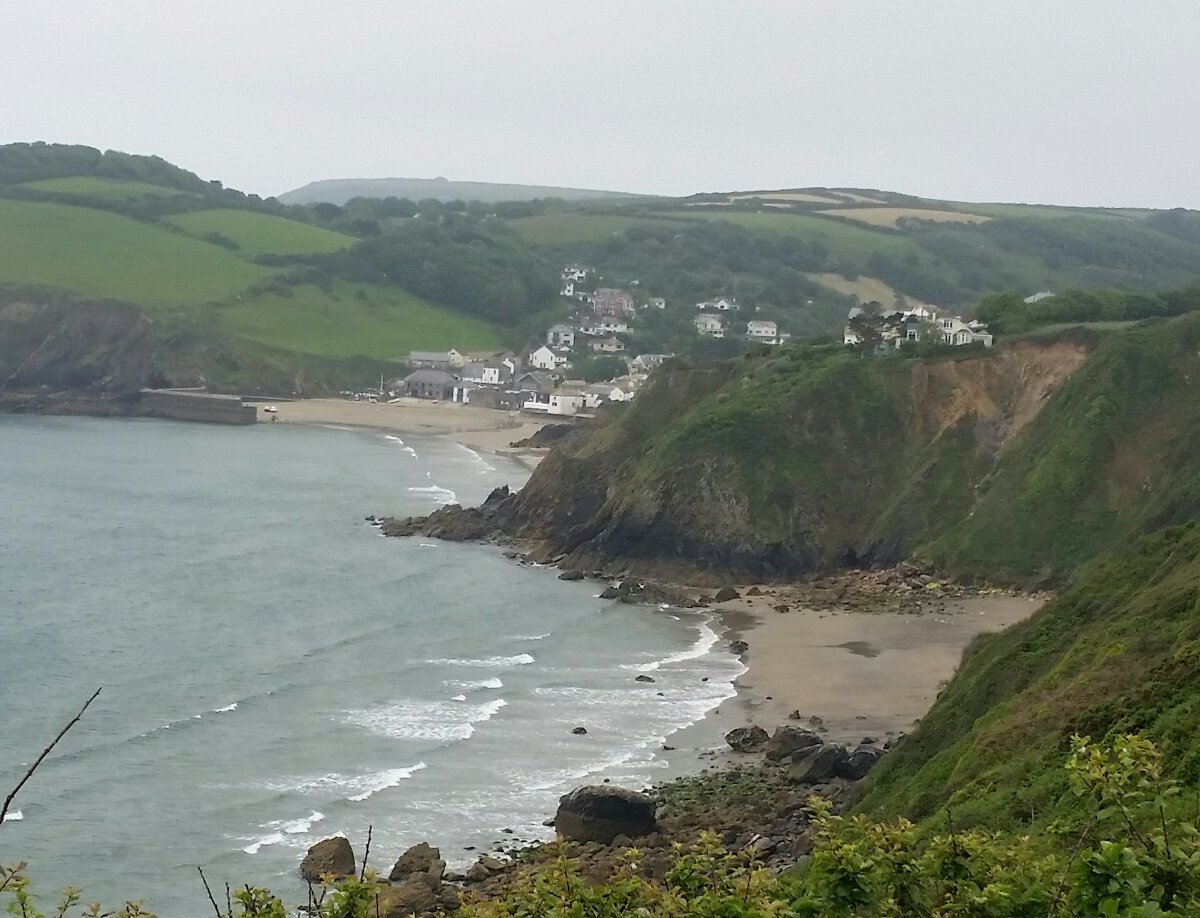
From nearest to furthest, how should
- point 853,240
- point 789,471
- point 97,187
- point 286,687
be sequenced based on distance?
point 286,687
point 789,471
point 97,187
point 853,240

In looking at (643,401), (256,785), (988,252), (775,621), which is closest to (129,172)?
(988,252)

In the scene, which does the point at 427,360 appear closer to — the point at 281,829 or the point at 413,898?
the point at 281,829

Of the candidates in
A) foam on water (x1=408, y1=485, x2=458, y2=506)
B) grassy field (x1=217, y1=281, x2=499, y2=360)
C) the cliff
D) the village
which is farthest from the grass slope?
grassy field (x1=217, y1=281, x2=499, y2=360)

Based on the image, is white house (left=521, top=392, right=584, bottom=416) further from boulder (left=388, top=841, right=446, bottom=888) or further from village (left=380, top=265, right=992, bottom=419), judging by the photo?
boulder (left=388, top=841, right=446, bottom=888)

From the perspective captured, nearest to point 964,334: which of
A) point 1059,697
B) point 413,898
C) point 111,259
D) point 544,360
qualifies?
point 1059,697

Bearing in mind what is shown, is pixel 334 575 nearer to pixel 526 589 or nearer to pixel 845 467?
pixel 526 589

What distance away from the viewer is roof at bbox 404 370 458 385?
137375 millimetres

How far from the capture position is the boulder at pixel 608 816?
3080cm

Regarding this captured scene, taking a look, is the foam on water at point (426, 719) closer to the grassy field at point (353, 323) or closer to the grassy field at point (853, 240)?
the grassy field at point (353, 323)

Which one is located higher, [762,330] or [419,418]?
[762,330]

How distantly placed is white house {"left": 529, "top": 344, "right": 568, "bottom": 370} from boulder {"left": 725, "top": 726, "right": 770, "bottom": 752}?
355 feet

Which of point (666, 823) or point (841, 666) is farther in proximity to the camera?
point (841, 666)

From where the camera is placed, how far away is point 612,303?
16800 cm

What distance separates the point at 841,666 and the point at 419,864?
67.9 feet
